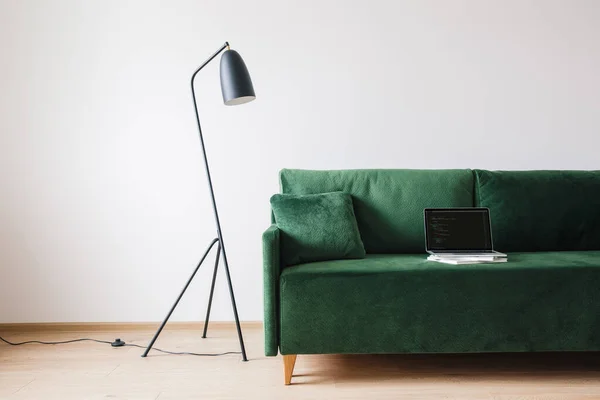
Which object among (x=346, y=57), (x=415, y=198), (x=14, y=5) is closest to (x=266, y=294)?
(x=415, y=198)

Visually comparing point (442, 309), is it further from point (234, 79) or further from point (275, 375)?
point (234, 79)

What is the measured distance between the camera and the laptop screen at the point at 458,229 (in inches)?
105

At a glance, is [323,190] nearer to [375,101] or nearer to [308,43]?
[375,101]

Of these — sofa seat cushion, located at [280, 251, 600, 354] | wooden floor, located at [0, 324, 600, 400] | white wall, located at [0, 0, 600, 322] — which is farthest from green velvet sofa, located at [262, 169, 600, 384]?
white wall, located at [0, 0, 600, 322]

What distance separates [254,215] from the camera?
332 centimetres

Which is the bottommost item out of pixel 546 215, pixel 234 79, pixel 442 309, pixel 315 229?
pixel 442 309

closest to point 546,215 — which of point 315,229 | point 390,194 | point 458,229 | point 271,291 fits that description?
point 458,229

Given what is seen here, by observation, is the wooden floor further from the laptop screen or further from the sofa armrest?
the laptop screen

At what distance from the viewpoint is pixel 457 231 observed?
2.71m

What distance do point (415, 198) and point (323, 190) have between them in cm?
47

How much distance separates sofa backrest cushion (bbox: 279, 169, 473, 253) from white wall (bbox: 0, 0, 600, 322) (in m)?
0.36

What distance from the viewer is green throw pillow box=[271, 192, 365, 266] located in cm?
255

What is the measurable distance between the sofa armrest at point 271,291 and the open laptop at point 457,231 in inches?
30.4

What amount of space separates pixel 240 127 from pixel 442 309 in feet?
5.28
